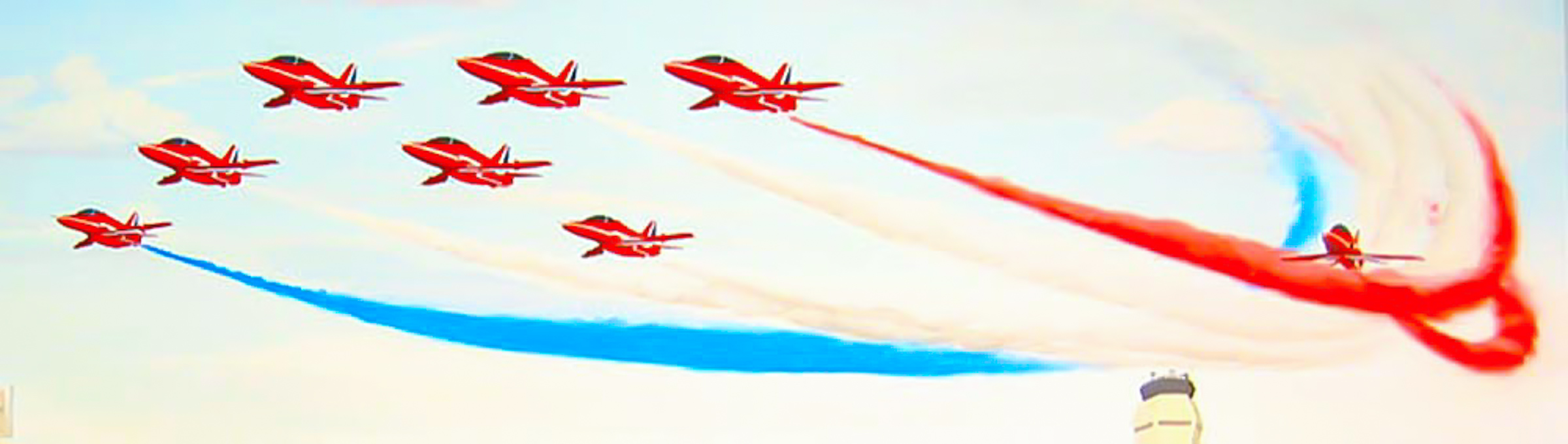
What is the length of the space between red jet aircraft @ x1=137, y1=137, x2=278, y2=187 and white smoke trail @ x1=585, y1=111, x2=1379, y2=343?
3.70 feet

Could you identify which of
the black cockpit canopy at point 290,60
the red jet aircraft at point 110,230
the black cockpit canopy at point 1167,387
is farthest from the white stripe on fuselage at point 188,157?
the black cockpit canopy at point 1167,387

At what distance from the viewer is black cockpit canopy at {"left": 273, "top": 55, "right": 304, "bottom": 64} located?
3629mm

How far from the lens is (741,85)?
3.60m

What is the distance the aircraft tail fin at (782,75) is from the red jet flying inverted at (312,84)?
790 millimetres

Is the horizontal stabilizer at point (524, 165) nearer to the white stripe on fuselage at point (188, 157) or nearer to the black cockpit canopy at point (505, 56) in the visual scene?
the black cockpit canopy at point (505, 56)

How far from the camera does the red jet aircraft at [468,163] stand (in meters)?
3.58

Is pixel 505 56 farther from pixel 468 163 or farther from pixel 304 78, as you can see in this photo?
pixel 304 78

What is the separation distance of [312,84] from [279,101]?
81 millimetres

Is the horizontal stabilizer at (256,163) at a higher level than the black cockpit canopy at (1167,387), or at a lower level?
lower

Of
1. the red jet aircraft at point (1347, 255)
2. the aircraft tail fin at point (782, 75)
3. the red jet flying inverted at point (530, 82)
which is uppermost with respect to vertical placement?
the red jet aircraft at point (1347, 255)

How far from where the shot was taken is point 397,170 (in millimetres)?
3596

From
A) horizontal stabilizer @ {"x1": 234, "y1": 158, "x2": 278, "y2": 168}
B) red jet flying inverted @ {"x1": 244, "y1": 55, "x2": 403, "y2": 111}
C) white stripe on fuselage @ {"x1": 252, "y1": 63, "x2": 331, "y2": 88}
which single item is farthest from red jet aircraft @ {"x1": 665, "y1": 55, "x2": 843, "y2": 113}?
horizontal stabilizer @ {"x1": 234, "y1": 158, "x2": 278, "y2": 168}

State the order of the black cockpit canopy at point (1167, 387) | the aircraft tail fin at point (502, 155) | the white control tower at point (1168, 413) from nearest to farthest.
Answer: the white control tower at point (1168, 413) < the black cockpit canopy at point (1167, 387) < the aircraft tail fin at point (502, 155)

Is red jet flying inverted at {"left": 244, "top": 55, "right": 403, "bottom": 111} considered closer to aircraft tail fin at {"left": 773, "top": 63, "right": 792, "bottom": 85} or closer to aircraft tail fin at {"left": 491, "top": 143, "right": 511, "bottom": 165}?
aircraft tail fin at {"left": 491, "top": 143, "right": 511, "bottom": 165}
